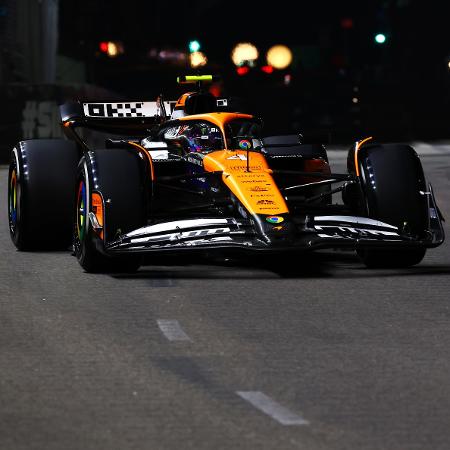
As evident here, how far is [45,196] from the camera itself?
13.8 metres

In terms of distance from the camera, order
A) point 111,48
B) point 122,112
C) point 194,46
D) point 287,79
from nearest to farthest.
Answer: point 122,112, point 194,46, point 287,79, point 111,48

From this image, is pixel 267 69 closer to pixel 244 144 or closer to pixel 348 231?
pixel 244 144

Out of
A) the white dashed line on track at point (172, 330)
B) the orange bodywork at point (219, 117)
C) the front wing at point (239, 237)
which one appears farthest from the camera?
the orange bodywork at point (219, 117)

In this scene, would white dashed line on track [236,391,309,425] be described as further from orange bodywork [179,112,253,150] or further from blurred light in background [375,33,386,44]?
blurred light in background [375,33,386,44]

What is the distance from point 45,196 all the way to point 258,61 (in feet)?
175

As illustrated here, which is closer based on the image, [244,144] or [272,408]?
[272,408]

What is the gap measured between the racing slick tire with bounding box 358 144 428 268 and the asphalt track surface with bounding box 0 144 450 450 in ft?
0.54

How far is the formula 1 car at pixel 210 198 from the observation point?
1173cm

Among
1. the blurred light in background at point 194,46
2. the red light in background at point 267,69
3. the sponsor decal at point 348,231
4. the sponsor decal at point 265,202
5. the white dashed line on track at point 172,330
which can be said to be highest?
the sponsor decal at point 265,202

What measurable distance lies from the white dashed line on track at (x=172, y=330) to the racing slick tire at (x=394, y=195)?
3.09 meters

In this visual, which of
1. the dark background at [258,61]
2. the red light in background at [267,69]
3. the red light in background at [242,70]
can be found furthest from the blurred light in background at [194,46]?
the red light in background at [267,69]

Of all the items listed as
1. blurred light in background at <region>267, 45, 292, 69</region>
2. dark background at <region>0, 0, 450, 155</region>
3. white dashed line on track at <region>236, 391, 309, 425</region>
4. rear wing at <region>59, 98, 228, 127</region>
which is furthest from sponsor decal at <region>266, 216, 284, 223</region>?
blurred light in background at <region>267, 45, 292, 69</region>

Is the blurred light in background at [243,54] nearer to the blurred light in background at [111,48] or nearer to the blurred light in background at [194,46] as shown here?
the blurred light in background at [111,48]

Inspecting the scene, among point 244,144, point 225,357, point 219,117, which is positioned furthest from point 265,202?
point 225,357
